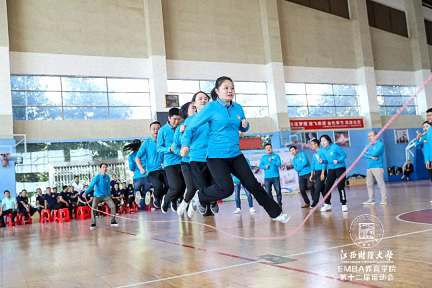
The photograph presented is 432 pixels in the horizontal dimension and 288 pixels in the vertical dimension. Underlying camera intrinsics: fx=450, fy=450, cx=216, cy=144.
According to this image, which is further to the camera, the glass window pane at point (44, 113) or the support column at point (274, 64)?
the support column at point (274, 64)

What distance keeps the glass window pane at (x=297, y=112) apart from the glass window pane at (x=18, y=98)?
11696mm

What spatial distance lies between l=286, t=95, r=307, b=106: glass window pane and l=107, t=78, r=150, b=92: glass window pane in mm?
7027

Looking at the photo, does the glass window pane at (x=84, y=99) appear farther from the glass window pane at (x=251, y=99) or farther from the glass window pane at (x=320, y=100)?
the glass window pane at (x=320, y=100)

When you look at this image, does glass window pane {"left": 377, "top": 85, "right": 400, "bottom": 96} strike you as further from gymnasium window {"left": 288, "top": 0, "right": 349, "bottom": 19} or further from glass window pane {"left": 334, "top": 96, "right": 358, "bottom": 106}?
gymnasium window {"left": 288, "top": 0, "right": 349, "bottom": 19}

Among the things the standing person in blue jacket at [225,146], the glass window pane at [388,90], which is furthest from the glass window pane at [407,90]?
the standing person in blue jacket at [225,146]

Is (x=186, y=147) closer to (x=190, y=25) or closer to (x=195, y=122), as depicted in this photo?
(x=195, y=122)

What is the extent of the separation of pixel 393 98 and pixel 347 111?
349 centimetres

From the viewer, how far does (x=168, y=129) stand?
6523mm

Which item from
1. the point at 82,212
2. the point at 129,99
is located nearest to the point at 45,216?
the point at 82,212

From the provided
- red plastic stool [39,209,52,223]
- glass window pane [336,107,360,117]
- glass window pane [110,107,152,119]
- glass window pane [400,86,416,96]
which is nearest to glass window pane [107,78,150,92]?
glass window pane [110,107,152,119]

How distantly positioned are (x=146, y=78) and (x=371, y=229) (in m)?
14.7

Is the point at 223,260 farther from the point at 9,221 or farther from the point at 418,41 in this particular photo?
the point at 418,41

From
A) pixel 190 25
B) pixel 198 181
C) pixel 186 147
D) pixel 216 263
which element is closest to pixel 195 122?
pixel 186 147

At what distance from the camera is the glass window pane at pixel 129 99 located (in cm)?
1791
